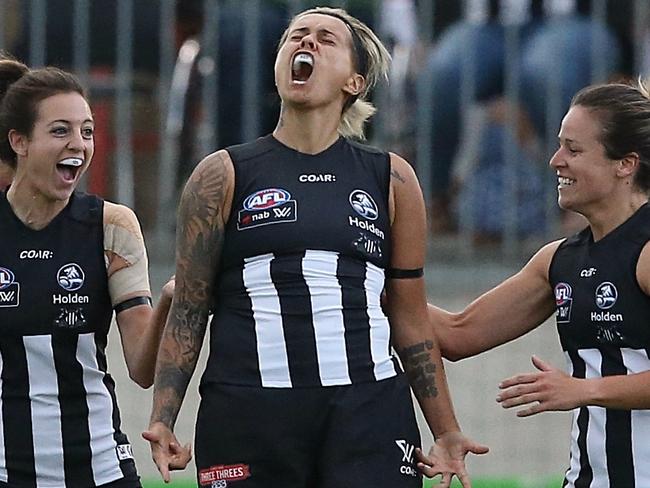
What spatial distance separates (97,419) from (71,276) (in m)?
0.43

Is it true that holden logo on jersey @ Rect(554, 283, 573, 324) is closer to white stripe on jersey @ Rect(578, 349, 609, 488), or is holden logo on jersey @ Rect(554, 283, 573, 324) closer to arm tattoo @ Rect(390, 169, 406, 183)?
white stripe on jersey @ Rect(578, 349, 609, 488)

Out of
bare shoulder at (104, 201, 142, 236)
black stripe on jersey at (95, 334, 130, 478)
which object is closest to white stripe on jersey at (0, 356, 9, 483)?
black stripe on jersey at (95, 334, 130, 478)

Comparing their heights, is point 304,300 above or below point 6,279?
below

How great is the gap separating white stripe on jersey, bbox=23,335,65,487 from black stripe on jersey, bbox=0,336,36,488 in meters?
0.01

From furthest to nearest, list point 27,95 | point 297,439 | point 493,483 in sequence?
point 493,483
point 27,95
point 297,439

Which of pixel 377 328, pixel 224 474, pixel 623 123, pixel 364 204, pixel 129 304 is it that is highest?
pixel 623 123

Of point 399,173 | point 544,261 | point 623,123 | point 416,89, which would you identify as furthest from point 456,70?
point 399,173

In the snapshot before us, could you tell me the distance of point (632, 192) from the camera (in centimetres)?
489

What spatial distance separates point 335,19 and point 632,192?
1030mm

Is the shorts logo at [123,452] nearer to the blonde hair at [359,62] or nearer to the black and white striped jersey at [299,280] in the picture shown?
the black and white striped jersey at [299,280]

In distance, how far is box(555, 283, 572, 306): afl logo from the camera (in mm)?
4859

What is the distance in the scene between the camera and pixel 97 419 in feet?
15.8

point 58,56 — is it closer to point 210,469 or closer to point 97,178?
point 97,178

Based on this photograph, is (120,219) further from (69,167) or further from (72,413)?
(72,413)
